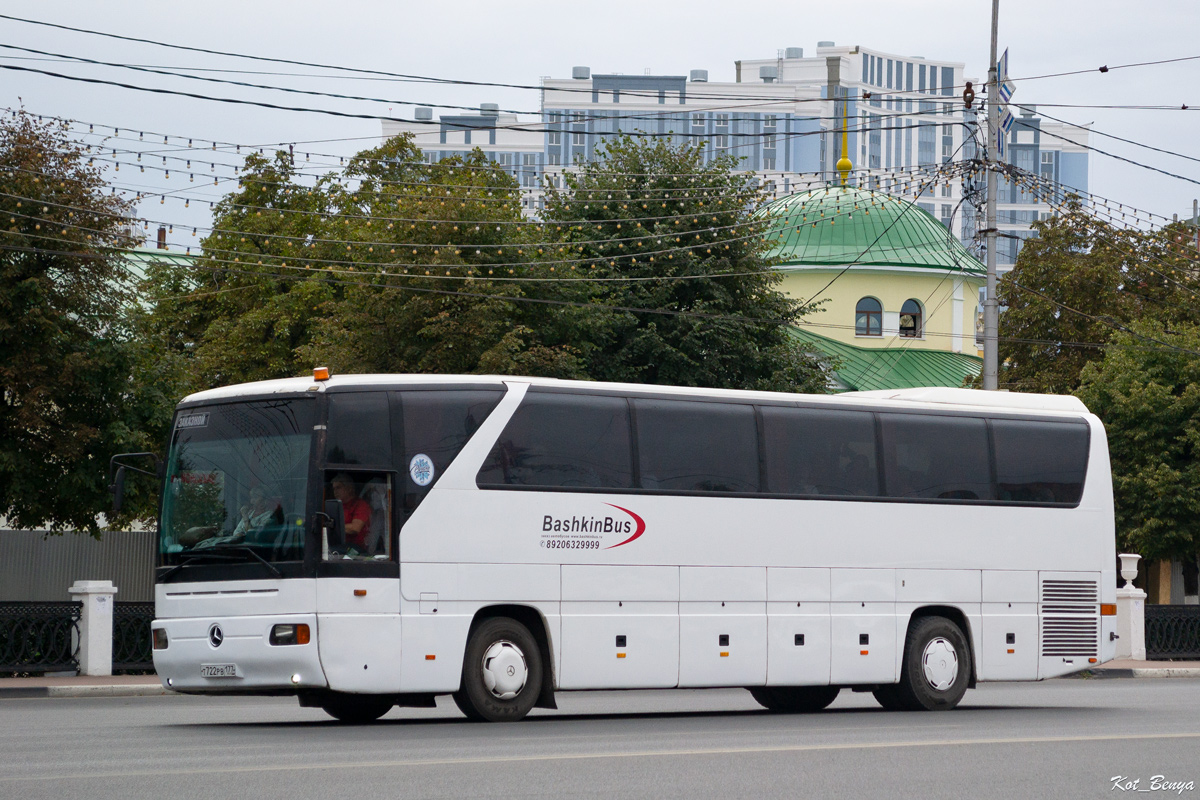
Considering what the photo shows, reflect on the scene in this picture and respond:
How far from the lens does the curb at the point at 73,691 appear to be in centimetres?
2177

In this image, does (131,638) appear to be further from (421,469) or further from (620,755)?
(620,755)

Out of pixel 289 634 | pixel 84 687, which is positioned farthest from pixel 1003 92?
pixel 289 634

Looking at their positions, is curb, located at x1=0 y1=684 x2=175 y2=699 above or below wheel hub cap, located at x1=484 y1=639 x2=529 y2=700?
below

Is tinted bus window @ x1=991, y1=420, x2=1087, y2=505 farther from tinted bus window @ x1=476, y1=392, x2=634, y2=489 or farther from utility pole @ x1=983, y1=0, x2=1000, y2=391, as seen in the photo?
utility pole @ x1=983, y1=0, x2=1000, y2=391

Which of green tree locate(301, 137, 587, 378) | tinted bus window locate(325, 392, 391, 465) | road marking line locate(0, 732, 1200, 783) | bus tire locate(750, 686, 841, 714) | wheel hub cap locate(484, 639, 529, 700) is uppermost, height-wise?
green tree locate(301, 137, 587, 378)

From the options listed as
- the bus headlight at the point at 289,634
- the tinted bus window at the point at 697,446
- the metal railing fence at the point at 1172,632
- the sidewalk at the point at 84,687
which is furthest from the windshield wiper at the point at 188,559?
the metal railing fence at the point at 1172,632

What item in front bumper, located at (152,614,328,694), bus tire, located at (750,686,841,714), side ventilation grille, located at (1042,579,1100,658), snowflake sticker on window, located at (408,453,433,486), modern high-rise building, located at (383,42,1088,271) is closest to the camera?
front bumper, located at (152,614,328,694)

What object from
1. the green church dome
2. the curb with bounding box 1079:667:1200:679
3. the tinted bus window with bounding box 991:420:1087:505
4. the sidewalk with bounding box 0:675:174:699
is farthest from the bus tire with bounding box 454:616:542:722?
the green church dome

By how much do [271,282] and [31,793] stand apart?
116ft

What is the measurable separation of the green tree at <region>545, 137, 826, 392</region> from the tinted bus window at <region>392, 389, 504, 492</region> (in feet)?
68.9

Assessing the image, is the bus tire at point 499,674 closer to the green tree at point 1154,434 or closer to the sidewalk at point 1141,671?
the sidewalk at point 1141,671

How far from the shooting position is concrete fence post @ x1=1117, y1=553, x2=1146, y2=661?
32281 millimetres

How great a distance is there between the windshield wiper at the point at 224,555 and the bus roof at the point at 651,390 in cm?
145

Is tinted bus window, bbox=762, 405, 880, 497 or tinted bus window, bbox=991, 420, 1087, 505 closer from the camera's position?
tinted bus window, bbox=762, 405, 880, 497
